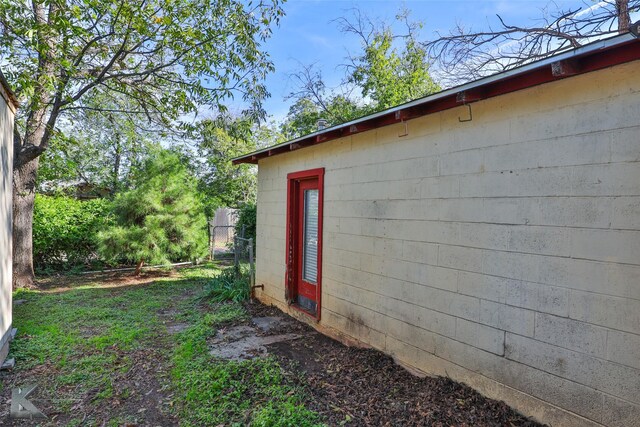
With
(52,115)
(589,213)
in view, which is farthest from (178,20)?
(589,213)

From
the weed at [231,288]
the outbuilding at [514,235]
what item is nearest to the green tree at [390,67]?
the weed at [231,288]

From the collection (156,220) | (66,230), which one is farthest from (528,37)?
(66,230)

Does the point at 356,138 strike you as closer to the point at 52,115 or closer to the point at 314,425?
the point at 314,425

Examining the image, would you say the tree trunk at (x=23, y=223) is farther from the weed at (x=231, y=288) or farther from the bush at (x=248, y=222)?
the bush at (x=248, y=222)

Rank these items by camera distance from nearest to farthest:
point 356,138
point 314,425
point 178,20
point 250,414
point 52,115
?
point 314,425 < point 250,414 < point 356,138 < point 178,20 < point 52,115

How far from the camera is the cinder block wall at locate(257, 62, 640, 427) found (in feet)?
7.13

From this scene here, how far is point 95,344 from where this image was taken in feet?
15.1

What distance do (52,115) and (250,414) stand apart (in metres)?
6.76

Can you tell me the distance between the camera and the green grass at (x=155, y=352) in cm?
306

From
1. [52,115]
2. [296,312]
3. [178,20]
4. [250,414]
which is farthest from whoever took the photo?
[52,115]

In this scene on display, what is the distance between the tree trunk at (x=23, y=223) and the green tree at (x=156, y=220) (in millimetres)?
1410

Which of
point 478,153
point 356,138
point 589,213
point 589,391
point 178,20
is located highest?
point 178,20

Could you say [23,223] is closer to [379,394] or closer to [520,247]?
[379,394]

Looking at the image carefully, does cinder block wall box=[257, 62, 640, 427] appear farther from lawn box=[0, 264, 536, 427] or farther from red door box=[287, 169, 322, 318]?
red door box=[287, 169, 322, 318]
